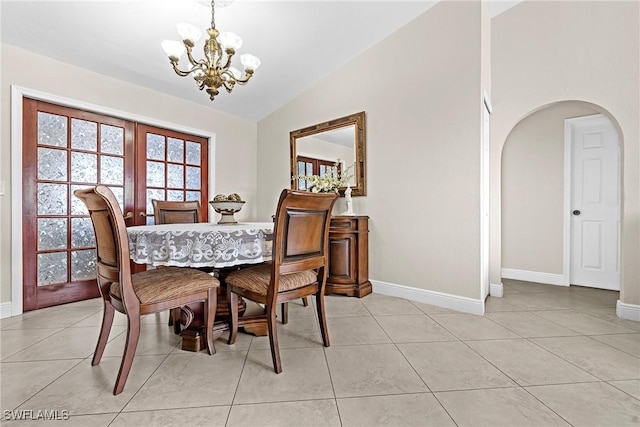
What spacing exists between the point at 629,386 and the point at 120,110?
4.50 m

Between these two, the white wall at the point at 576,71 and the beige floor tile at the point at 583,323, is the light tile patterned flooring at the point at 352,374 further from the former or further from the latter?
the white wall at the point at 576,71

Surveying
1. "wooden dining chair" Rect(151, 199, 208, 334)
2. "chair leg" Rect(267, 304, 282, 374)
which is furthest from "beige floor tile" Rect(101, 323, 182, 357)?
"wooden dining chair" Rect(151, 199, 208, 334)

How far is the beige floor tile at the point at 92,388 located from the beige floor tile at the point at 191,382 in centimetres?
6

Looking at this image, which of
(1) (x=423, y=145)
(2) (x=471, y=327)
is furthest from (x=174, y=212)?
(2) (x=471, y=327)

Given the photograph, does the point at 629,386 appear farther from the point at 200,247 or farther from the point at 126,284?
the point at 126,284

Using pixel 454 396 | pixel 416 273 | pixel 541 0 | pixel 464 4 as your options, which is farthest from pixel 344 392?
pixel 541 0

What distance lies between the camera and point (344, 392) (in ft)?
4.57

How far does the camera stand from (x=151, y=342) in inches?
76.1

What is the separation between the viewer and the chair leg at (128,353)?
138 centimetres

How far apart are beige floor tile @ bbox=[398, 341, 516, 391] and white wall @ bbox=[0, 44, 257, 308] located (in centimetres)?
320

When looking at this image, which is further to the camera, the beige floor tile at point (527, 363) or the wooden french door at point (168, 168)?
the wooden french door at point (168, 168)

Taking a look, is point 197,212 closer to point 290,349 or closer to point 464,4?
point 290,349

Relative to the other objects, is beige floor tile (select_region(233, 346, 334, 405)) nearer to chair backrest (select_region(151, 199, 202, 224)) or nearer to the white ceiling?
chair backrest (select_region(151, 199, 202, 224))

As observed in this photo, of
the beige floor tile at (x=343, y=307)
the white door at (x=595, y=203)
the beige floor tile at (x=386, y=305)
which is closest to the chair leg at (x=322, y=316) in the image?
the beige floor tile at (x=343, y=307)
